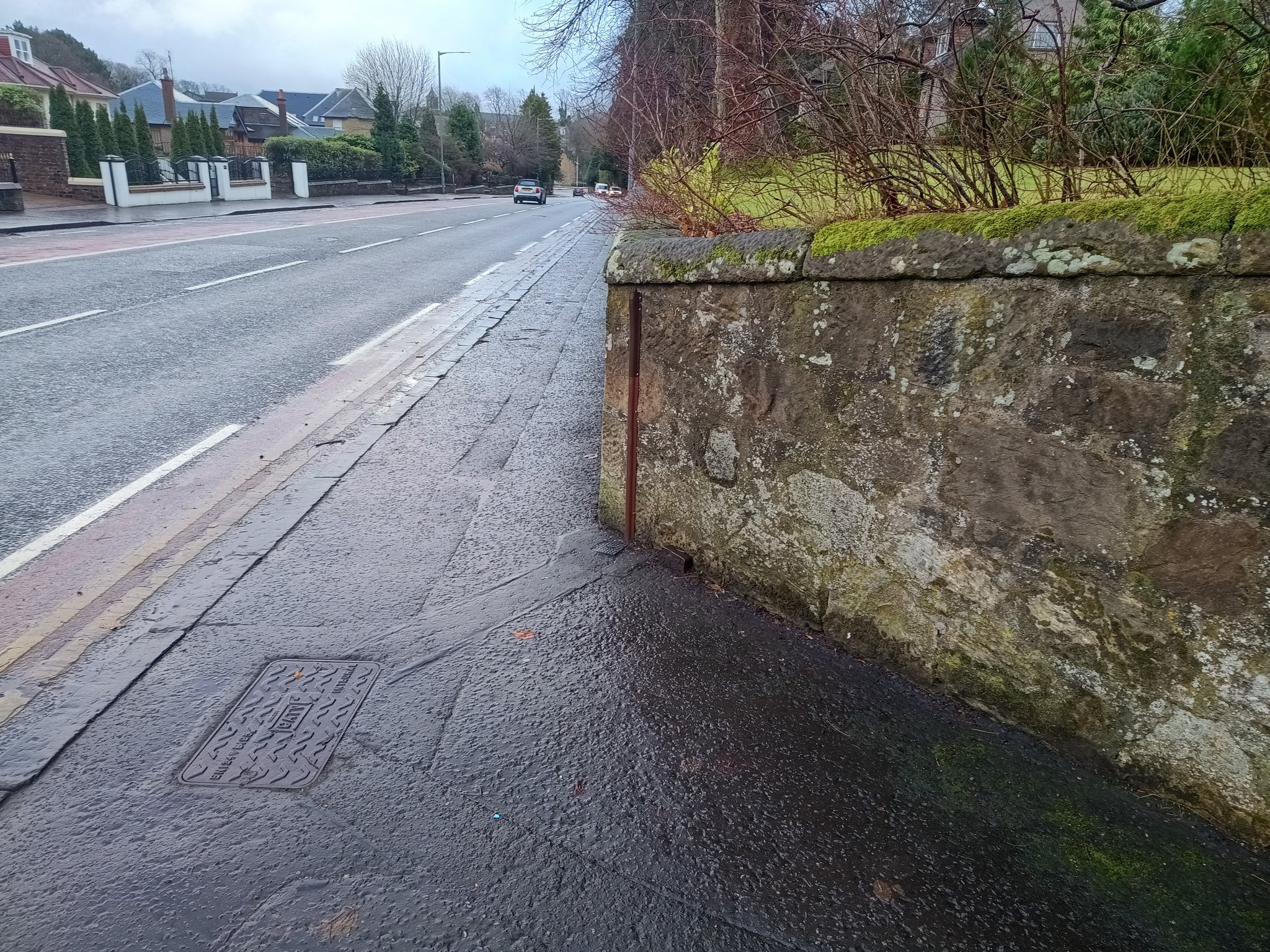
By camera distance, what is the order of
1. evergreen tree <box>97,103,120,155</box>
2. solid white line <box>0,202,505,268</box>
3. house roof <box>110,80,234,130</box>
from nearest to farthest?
1. solid white line <box>0,202,505,268</box>
2. evergreen tree <box>97,103,120,155</box>
3. house roof <box>110,80,234,130</box>

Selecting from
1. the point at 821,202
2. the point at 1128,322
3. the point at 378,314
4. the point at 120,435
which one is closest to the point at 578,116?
the point at 378,314

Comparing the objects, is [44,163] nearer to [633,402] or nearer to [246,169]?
[246,169]

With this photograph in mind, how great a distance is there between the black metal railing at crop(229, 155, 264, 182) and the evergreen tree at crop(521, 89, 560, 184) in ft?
142

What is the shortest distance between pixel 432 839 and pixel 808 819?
1.16 m

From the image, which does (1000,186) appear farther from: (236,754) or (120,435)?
(120,435)

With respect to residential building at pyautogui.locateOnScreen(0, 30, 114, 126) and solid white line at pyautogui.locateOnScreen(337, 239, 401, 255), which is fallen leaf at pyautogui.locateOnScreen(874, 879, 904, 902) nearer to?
solid white line at pyautogui.locateOnScreen(337, 239, 401, 255)

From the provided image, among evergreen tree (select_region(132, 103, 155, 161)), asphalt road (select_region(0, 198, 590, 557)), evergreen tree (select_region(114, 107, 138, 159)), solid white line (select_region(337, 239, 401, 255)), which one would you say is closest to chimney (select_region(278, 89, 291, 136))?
evergreen tree (select_region(132, 103, 155, 161))

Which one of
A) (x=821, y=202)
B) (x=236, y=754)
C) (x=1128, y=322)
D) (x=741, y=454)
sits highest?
(x=821, y=202)

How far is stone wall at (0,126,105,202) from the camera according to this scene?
29.2 metres

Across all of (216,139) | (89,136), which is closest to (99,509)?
(89,136)

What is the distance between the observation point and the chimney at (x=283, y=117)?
63031 mm

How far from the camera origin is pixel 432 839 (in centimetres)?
237

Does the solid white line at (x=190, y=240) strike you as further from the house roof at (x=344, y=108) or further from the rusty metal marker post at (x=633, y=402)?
the house roof at (x=344, y=108)

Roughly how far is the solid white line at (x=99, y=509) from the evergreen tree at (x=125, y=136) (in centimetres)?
3701
